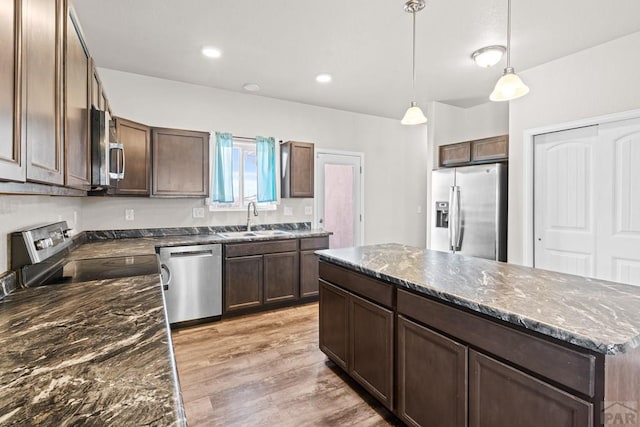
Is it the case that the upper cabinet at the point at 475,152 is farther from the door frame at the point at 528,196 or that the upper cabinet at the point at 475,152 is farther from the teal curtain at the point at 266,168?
the teal curtain at the point at 266,168

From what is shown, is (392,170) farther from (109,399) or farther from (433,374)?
(109,399)

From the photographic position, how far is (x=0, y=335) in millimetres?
991

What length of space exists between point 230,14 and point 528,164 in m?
3.30

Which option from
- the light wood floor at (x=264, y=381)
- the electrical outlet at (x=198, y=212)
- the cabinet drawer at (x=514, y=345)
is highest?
the electrical outlet at (x=198, y=212)

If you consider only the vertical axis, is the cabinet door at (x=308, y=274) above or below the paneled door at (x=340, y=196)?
below

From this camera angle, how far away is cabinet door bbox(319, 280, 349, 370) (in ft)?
7.40

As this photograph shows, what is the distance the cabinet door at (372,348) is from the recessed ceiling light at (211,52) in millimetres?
2536

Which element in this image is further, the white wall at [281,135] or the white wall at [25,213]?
the white wall at [281,135]

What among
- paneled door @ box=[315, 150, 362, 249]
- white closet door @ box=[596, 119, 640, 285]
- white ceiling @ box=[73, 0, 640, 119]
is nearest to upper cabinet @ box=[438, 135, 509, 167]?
white ceiling @ box=[73, 0, 640, 119]

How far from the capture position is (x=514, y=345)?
4.00 feet

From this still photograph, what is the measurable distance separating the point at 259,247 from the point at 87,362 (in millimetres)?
2867

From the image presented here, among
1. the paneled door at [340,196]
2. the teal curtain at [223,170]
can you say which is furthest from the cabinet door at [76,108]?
the paneled door at [340,196]

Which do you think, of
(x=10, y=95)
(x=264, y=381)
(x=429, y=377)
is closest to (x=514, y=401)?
(x=429, y=377)

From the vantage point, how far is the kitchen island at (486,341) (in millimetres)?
1046
